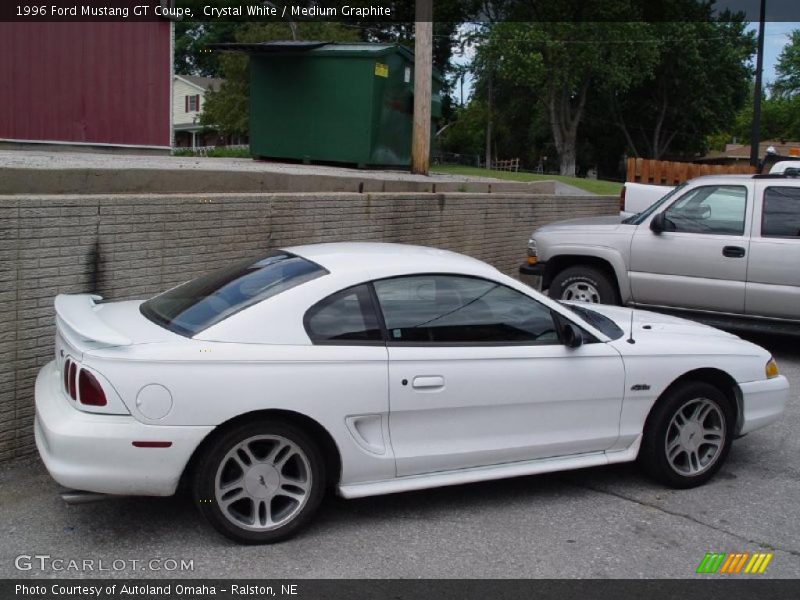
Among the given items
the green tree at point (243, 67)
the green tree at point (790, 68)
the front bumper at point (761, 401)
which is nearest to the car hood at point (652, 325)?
the front bumper at point (761, 401)

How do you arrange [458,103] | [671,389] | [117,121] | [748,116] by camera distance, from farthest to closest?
1. [748,116]
2. [458,103]
3. [117,121]
4. [671,389]

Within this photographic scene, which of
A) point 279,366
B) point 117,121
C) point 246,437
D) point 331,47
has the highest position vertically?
point 331,47

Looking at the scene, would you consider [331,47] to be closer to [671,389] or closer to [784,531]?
[671,389]

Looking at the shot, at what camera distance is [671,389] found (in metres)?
5.21

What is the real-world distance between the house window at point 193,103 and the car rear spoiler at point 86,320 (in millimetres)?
56018

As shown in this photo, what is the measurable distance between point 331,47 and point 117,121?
408cm

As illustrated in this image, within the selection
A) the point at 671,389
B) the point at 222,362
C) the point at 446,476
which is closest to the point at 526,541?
the point at 446,476

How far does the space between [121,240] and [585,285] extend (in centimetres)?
518

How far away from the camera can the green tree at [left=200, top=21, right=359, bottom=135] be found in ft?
109

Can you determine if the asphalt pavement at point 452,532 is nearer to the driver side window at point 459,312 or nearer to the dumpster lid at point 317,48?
the driver side window at point 459,312

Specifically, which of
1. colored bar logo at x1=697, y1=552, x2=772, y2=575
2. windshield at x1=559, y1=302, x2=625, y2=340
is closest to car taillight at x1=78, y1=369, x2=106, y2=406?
windshield at x1=559, y1=302, x2=625, y2=340

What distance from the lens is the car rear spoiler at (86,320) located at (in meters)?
4.19

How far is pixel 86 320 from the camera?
14.9 feet

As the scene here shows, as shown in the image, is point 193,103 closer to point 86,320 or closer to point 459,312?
point 86,320
